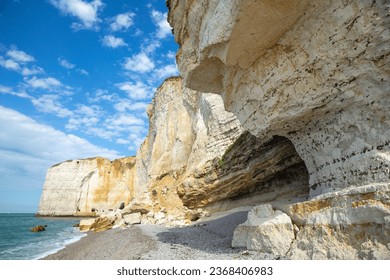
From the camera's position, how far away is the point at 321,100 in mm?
5121

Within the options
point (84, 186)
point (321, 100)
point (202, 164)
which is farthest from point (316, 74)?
point (84, 186)

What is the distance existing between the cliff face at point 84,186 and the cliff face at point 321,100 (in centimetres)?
4626

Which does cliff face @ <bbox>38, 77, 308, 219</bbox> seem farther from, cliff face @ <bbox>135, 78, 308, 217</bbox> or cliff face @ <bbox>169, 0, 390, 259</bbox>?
cliff face @ <bbox>169, 0, 390, 259</bbox>

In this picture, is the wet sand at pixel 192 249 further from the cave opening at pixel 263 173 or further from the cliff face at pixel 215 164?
the cliff face at pixel 215 164

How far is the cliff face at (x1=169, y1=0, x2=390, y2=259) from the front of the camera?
13.5 ft

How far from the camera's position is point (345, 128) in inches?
195

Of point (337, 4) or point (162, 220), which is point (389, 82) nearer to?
point (337, 4)

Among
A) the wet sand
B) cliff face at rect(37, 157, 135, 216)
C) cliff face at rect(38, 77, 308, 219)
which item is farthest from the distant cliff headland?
cliff face at rect(37, 157, 135, 216)

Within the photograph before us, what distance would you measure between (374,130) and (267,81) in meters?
2.59

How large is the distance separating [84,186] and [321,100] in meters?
54.6

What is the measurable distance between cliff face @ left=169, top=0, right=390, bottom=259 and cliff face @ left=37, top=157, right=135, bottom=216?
152 feet

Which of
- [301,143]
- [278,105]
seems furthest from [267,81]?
[301,143]

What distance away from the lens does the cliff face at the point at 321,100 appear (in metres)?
4.11
